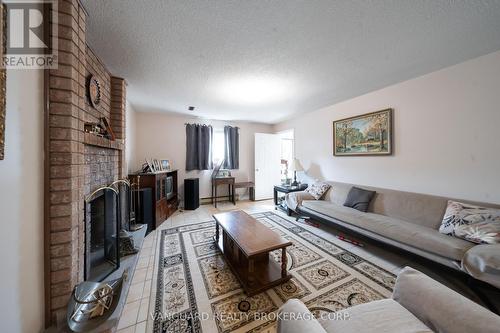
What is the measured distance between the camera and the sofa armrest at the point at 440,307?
70cm

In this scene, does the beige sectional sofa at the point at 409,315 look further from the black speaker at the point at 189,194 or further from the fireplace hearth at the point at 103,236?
the black speaker at the point at 189,194

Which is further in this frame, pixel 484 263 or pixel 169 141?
pixel 169 141

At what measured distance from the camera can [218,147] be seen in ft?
16.4

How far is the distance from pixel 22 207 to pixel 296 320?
5.26 feet

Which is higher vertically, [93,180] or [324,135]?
[324,135]

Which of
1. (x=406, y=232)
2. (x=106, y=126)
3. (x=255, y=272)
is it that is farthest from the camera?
(x=106, y=126)

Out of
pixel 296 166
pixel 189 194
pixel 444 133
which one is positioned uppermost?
pixel 444 133

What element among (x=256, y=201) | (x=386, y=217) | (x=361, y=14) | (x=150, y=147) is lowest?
(x=256, y=201)

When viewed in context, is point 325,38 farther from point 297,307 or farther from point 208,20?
point 297,307

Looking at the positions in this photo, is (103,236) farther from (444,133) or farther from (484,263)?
(444,133)

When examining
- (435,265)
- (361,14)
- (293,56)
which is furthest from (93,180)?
(435,265)

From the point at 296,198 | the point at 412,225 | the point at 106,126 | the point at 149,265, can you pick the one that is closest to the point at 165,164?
the point at 106,126

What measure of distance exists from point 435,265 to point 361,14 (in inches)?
91.5

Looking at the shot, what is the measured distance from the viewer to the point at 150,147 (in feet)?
13.9
